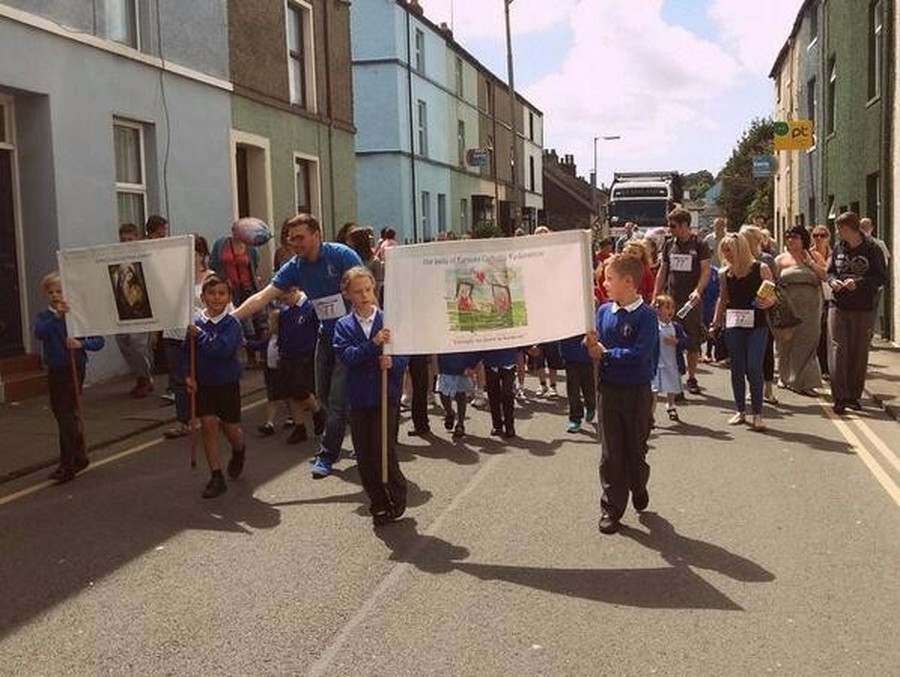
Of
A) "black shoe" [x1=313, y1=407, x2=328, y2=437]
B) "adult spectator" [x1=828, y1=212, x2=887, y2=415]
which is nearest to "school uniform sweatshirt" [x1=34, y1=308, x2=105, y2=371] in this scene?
"black shoe" [x1=313, y1=407, x2=328, y2=437]

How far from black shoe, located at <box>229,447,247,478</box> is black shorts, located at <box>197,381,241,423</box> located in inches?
15.3

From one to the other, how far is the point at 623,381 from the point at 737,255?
3.83 m

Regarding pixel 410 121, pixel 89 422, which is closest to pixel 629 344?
A: pixel 89 422

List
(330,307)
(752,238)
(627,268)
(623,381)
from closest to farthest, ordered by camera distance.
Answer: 1. (627,268)
2. (623,381)
3. (330,307)
4. (752,238)

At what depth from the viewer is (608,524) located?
5.77 m

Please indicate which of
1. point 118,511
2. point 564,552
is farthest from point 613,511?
point 118,511

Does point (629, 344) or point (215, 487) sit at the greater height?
point (629, 344)

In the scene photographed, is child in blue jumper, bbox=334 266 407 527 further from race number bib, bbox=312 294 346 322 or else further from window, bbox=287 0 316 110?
window, bbox=287 0 316 110

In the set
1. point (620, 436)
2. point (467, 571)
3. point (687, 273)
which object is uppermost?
point (687, 273)

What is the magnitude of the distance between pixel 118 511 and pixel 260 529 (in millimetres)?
1180

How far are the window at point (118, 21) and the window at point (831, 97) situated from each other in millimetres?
14721

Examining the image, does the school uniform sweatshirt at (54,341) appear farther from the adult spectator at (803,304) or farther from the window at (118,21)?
the adult spectator at (803,304)

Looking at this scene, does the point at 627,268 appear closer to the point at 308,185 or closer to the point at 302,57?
the point at 308,185

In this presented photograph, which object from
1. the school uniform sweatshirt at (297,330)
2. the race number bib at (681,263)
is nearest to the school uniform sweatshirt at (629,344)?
the school uniform sweatshirt at (297,330)
